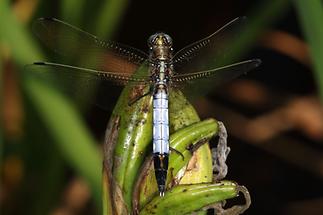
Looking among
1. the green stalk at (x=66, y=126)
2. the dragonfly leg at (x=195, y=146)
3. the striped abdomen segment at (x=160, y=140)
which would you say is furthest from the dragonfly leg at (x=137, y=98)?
the green stalk at (x=66, y=126)

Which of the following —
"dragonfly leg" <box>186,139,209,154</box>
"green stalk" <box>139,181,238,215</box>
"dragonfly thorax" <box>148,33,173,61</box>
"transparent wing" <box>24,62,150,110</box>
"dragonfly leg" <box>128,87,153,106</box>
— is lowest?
"green stalk" <box>139,181,238,215</box>

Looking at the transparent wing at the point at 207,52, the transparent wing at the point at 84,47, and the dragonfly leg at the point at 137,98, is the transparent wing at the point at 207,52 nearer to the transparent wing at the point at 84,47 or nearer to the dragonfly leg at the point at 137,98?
the transparent wing at the point at 84,47

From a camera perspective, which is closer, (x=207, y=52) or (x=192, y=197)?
(x=192, y=197)

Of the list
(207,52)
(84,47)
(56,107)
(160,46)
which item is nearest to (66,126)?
(56,107)

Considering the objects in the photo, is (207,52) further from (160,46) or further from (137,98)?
(137,98)

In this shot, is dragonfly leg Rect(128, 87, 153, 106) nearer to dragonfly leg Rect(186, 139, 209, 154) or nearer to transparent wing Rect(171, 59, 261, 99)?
dragonfly leg Rect(186, 139, 209, 154)

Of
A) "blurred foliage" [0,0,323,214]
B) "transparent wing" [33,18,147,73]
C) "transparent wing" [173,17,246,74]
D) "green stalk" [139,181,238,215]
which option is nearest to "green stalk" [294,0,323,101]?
"blurred foliage" [0,0,323,214]

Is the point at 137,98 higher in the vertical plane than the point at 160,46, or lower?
lower
